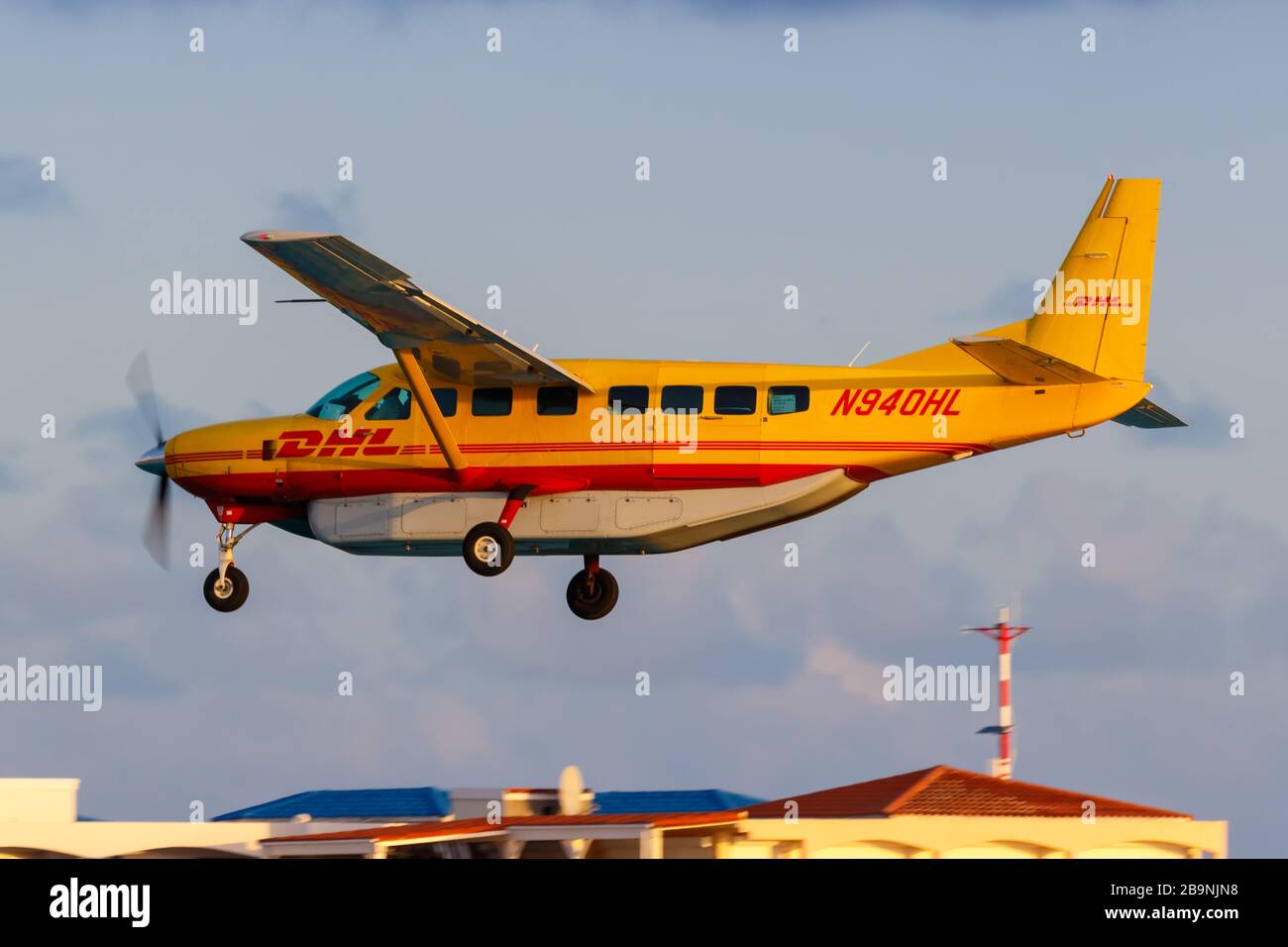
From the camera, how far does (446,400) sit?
115 ft

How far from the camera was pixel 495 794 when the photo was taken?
37.8 meters

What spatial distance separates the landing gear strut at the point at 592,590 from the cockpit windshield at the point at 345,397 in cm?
433

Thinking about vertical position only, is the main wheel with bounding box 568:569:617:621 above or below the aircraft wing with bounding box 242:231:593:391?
below

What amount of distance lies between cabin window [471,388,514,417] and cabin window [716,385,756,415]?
3.24m

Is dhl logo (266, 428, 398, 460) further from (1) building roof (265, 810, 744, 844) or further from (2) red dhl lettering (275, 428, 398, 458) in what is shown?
(1) building roof (265, 810, 744, 844)

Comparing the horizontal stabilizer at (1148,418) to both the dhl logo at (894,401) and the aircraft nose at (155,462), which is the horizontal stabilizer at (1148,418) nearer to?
the dhl logo at (894,401)

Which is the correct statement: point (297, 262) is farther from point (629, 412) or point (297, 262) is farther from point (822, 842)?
point (822, 842)

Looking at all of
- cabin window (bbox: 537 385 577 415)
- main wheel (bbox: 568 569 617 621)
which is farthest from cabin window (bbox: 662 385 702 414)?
main wheel (bbox: 568 569 617 621)

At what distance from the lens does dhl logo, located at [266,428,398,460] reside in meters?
35.3

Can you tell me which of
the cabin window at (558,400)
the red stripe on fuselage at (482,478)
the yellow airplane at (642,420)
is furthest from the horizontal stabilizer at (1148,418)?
the cabin window at (558,400)

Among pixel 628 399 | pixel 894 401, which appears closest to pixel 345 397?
pixel 628 399

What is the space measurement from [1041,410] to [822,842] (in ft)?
23.7
